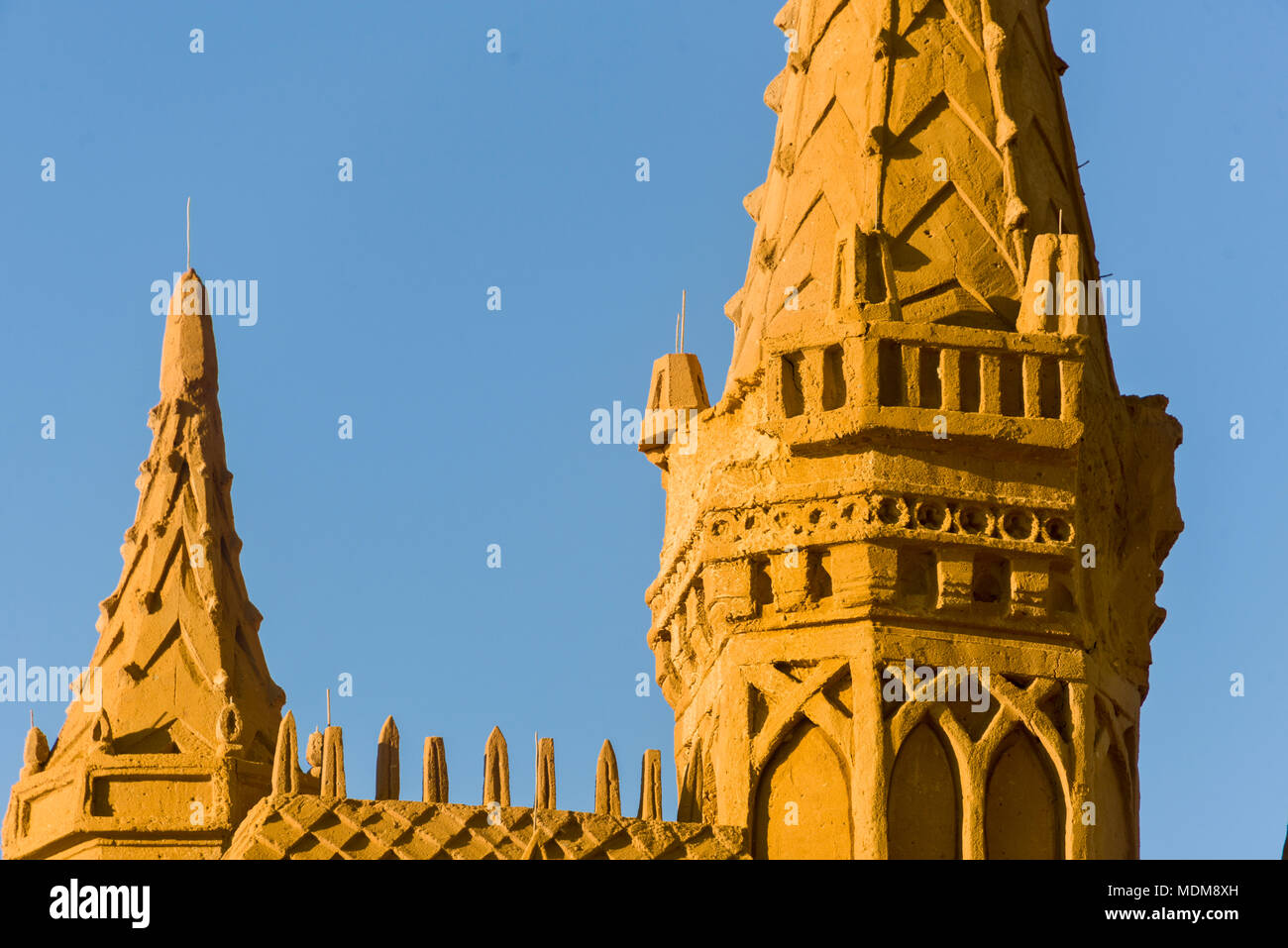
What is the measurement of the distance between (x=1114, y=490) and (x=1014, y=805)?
2.48 m

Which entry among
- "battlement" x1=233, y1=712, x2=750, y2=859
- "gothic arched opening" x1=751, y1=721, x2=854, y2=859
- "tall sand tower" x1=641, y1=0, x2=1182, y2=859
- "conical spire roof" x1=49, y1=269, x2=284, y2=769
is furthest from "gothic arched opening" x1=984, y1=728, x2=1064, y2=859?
"conical spire roof" x1=49, y1=269, x2=284, y2=769

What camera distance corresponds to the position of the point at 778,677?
18.4 metres

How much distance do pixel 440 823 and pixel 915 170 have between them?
5.50m

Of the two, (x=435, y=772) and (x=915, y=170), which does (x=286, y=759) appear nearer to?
(x=435, y=772)

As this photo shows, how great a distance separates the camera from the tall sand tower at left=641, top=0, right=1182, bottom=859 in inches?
714

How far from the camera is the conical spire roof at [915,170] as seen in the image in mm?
19156

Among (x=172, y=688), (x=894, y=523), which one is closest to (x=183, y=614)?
(x=172, y=688)

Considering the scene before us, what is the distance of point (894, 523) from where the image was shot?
18234 millimetres

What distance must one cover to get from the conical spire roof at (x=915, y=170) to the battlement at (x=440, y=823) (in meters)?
3.22

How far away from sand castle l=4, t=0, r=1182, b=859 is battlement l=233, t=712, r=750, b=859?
2 centimetres

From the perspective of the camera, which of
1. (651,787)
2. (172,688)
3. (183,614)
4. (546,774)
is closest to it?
(546,774)

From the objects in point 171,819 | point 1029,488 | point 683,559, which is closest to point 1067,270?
point 1029,488

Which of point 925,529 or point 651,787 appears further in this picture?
point 651,787
